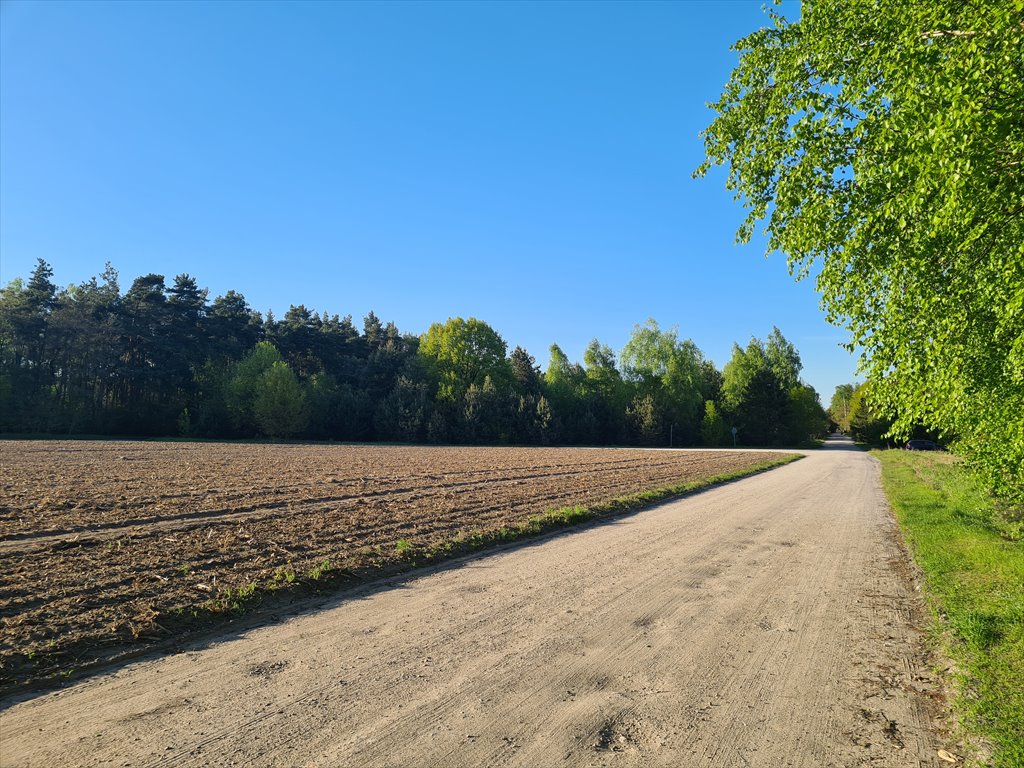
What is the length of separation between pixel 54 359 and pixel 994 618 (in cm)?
8404

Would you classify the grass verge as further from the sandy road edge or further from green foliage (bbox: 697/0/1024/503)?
the sandy road edge

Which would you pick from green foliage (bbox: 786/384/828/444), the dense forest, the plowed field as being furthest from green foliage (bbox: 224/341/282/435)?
green foliage (bbox: 786/384/828/444)

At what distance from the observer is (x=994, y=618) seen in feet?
20.6

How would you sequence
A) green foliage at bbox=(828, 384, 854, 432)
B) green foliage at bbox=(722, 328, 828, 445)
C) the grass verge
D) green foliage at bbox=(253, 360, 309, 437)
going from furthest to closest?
green foliage at bbox=(828, 384, 854, 432) → green foliage at bbox=(722, 328, 828, 445) → green foliage at bbox=(253, 360, 309, 437) → the grass verge

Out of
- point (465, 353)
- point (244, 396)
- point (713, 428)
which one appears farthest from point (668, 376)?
point (244, 396)

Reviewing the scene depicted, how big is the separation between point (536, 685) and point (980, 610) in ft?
19.0

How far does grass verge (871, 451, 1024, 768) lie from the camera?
13.5 feet

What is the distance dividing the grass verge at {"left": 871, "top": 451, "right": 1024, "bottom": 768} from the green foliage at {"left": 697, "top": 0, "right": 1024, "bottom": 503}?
156 cm

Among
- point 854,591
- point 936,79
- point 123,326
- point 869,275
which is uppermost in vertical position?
point 123,326

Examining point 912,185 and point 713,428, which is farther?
point 713,428

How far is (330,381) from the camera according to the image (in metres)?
76.8

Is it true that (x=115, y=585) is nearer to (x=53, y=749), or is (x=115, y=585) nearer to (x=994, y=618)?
(x=53, y=749)

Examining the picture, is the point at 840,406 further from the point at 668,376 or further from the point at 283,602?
the point at 283,602

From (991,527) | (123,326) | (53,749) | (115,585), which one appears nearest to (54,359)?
(123,326)
